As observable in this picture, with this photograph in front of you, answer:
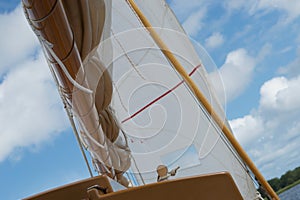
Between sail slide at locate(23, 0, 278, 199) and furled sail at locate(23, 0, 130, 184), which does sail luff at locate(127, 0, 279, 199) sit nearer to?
sail slide at locate(23, 0, 278, 199)

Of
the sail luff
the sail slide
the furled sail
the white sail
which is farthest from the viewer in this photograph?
the white sail

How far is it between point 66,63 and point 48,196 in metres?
0.55

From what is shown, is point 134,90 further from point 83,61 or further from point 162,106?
point 83,61

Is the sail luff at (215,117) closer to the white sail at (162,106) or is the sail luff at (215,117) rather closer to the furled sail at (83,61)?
the white sail at (162,106)

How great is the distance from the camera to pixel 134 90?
296 centimetres

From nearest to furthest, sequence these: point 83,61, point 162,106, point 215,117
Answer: point 83,61 → point 215,117 → point 162,106

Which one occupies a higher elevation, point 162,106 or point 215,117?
point 162,106

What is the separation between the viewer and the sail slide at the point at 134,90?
1.45 meters

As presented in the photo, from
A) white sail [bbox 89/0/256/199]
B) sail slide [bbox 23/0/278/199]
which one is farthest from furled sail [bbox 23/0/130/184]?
white sail [bbox 89/0/256/199]

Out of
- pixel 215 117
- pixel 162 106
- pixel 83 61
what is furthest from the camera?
pixel 162 106

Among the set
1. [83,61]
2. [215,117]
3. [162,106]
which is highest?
[162,106]

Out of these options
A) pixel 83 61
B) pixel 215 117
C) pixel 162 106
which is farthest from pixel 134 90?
pixel 83 61

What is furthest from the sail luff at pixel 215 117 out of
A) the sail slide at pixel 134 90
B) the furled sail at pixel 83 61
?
the furled sail at pixel 83 61

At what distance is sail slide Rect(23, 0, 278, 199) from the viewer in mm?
1453
